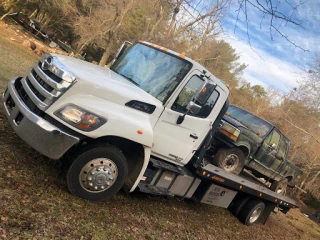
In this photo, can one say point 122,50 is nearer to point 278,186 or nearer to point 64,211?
point 64,211

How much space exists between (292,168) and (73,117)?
8.16 m

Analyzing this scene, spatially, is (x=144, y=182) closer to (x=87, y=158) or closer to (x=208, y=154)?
(x=87, y=158)

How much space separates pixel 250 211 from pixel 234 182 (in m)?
1.52

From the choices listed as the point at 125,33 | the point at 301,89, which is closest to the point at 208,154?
the point at 301,89

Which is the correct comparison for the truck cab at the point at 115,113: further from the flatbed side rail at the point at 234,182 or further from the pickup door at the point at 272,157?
the pickup door at the point at 272,157

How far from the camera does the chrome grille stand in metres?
3.91

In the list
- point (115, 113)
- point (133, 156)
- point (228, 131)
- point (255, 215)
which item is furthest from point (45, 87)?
point (255, 215)

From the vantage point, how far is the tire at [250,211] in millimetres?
7453

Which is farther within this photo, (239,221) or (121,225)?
(239,221)

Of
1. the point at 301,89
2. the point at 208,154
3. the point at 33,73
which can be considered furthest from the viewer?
the point at 301,89

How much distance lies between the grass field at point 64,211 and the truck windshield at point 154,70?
74.2 inches

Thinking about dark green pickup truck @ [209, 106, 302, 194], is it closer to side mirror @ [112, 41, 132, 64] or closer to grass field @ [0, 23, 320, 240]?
grass field @ [0, 23, 320, 240]

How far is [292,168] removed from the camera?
9.88 meters

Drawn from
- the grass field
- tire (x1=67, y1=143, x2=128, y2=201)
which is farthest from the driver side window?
the grass field
